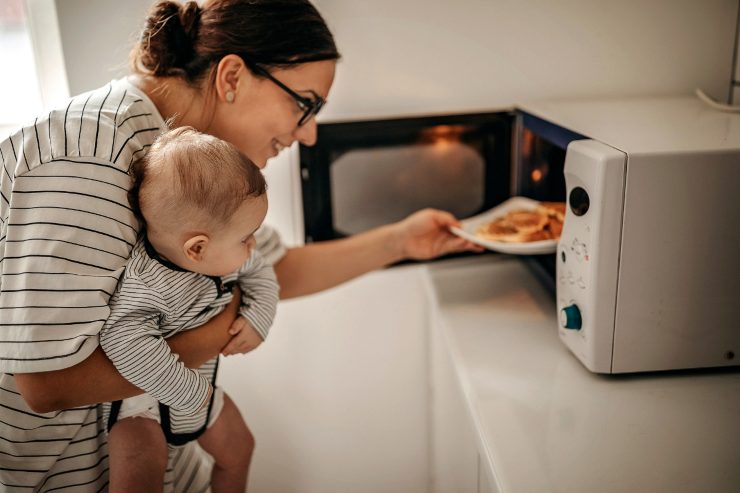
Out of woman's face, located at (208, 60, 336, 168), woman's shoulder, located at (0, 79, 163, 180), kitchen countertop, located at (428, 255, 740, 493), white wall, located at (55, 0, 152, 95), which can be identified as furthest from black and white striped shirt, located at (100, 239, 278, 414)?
white wall, located at (55, 0, 152, 95)

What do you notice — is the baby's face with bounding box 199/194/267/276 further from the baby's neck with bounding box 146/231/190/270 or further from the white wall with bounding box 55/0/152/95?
the white wall with bounding box 55/0/152/95

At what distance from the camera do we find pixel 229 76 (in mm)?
921

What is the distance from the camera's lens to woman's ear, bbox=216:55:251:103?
35.8 inches

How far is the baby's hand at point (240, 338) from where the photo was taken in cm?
92

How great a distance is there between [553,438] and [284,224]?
2.49 feet

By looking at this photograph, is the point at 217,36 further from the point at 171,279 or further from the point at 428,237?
the point at 428,237

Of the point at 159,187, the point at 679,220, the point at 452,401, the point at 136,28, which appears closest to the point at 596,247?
the point at 679,220

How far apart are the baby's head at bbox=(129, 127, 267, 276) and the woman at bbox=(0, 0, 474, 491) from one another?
0.10 ft

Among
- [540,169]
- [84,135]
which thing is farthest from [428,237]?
[84,135]

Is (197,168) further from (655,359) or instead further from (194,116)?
(655,359)

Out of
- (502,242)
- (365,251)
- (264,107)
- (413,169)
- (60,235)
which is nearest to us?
(60,235)

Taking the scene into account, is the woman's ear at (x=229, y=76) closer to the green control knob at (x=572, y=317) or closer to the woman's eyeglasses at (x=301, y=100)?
the woman's eyeglasses at (x=301, y=100)

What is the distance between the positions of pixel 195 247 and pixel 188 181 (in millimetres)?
86

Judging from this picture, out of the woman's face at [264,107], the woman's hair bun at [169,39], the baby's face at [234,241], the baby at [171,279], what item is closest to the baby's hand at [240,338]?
the baby at [171,279]
